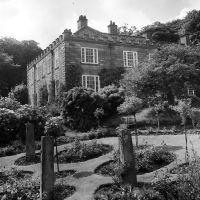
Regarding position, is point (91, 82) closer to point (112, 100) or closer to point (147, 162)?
point (112, 100)

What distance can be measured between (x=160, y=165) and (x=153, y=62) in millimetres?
15992

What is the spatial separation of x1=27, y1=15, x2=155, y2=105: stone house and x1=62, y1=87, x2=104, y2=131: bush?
6.15 metres

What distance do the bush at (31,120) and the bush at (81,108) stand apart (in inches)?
143

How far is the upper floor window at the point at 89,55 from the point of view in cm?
3145

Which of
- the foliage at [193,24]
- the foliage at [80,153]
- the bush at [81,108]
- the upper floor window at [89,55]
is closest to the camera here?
the foliage at [80,153]

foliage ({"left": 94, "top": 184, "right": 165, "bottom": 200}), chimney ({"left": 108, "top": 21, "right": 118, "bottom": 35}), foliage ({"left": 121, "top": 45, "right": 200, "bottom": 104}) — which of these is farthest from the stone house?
foliage ({"left": 94, "top": 184, "right": 165, "bottom": 200})

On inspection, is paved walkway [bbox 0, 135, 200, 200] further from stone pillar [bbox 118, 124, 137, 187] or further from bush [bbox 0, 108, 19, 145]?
bush [bbox 0, 108, 19, 145]

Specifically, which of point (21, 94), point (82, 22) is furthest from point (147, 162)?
point (21, 94)

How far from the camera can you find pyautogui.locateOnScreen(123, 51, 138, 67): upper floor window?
34.0 metres

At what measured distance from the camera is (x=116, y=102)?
2531 cm

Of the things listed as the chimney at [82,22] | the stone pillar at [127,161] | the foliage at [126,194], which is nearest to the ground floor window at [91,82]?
the chimney at [82,22]

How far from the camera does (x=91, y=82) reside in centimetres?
3131

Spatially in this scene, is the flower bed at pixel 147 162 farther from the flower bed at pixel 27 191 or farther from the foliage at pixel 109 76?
the foliage at pixel 109 76

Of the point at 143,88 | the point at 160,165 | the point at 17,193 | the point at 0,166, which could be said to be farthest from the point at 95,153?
the point at 143,88
